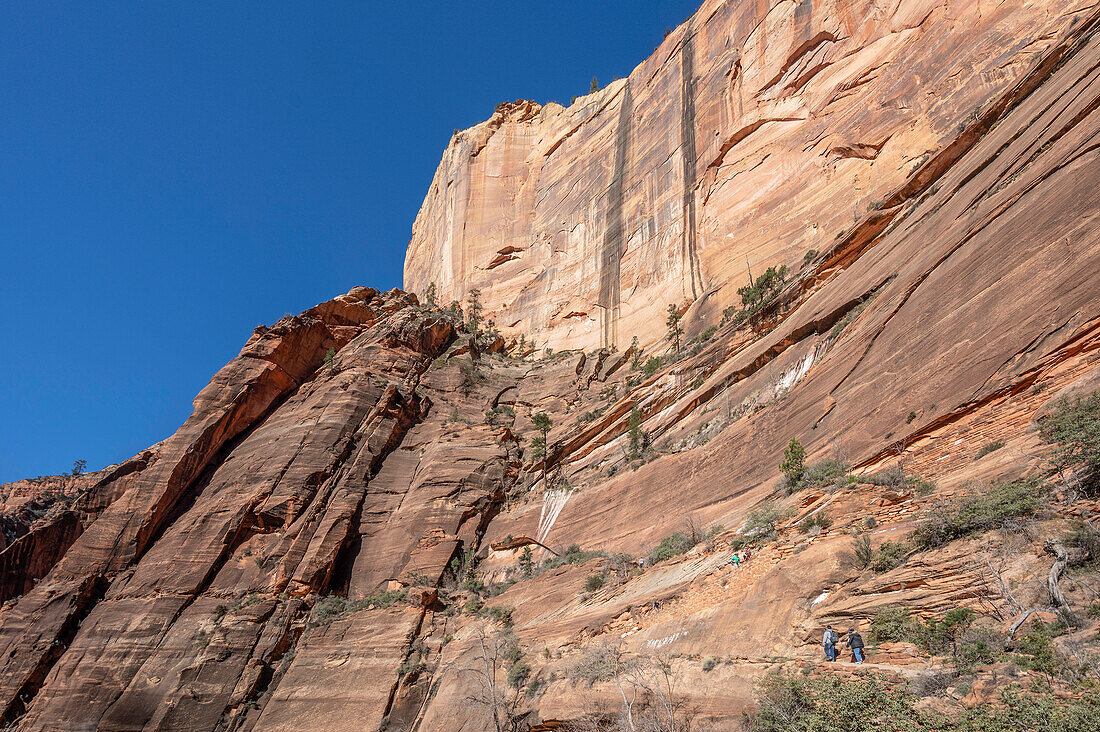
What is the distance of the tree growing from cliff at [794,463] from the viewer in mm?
14898

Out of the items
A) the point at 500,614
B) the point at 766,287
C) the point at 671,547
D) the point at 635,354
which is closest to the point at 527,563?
the point at 500,614

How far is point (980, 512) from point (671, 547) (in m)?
8.76

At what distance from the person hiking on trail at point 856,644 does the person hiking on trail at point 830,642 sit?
26cm

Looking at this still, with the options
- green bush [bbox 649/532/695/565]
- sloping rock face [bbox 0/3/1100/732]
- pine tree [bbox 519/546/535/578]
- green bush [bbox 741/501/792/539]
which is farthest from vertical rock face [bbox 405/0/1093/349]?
pine tree [bbox 519/546/535/578]

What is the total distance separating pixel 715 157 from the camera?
112ft

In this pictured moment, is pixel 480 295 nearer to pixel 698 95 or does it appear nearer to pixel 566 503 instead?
pixel 698 95

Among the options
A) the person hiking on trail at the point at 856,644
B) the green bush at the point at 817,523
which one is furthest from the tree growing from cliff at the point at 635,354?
the person hiking on trail at the point at 856,644

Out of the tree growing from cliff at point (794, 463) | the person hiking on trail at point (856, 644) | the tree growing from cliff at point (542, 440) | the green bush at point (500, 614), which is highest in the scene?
the tree growing from cliff at point (542, 440)

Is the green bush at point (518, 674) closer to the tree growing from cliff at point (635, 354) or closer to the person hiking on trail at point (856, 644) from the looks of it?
the person hiking on trail at point (856, 644)

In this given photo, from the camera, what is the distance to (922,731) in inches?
294

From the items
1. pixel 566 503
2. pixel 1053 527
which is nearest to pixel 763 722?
pixel 1053 527

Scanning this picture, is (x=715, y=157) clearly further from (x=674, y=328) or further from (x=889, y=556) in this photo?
(x=889, y=556)

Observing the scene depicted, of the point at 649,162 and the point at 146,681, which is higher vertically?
the point at 649,162

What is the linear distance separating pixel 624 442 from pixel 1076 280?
1746 cm
